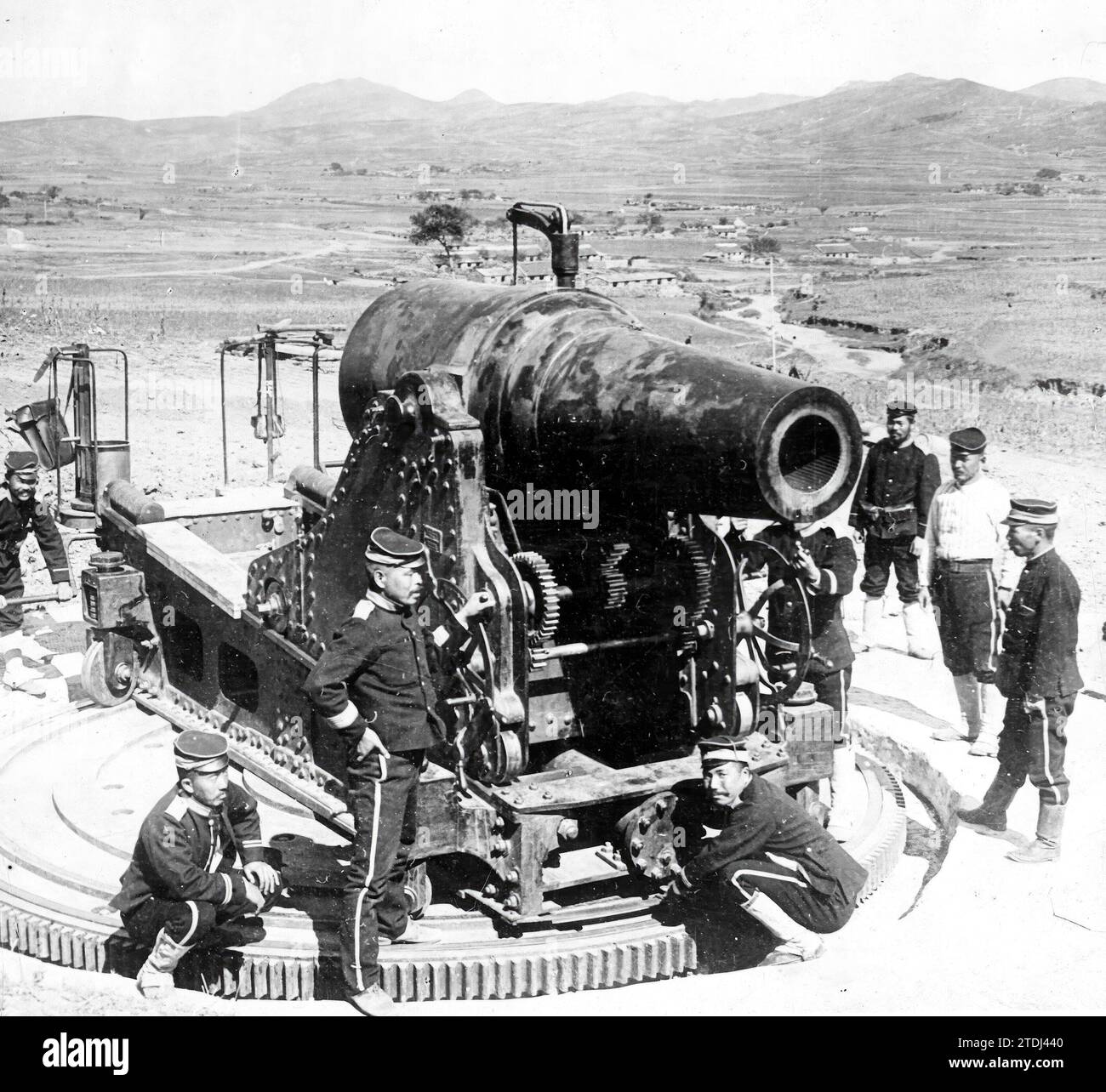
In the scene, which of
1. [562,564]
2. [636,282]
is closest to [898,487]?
[562,564]

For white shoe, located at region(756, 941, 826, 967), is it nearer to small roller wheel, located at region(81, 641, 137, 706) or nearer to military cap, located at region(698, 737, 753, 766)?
military cap, located at region(698, 737, 753, 766)

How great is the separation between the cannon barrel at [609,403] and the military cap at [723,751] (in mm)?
942

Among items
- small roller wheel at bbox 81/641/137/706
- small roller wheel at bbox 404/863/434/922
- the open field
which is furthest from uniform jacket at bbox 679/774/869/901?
the open field

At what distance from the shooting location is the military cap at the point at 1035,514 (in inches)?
267

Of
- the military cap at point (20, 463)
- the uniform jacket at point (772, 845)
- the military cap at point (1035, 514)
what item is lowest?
the uniform jacket at point (772, 845)

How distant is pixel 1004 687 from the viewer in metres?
7.05

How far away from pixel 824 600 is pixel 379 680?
2.38 m

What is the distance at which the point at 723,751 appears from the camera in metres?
5.67

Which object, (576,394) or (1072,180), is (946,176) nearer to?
(1072,180)

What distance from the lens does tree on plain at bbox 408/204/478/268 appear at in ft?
152

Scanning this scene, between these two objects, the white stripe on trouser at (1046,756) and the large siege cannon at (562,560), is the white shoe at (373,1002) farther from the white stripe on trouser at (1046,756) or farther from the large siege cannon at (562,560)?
the white stripe on trouser at (1046,756)

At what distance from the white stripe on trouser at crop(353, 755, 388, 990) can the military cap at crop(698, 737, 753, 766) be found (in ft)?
3.96

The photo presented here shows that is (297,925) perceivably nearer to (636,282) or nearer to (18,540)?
(18,540)

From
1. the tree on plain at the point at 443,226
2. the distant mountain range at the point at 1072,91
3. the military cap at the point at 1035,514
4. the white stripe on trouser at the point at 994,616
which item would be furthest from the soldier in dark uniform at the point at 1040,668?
the distant mountain range at the point at 1072,91
